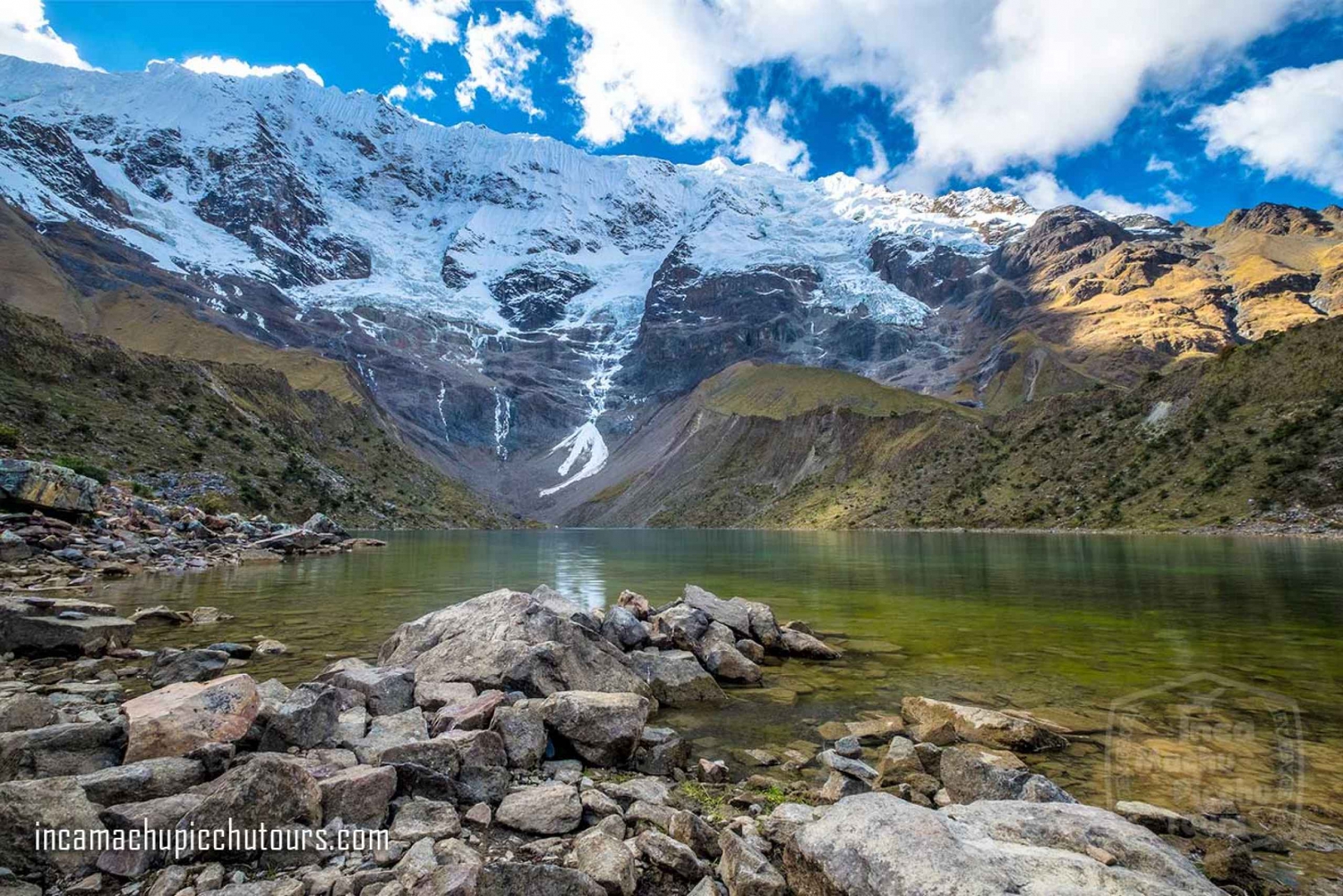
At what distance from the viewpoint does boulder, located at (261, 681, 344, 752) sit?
28.5ft

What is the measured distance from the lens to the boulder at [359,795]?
7094 millimetres

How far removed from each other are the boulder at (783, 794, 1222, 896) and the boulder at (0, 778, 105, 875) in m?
6.52

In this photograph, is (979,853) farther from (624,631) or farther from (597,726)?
(624,631)

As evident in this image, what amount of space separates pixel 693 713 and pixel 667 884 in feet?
23.1

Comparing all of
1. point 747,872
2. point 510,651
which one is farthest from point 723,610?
point 747,872

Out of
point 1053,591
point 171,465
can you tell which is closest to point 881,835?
point 1053,591

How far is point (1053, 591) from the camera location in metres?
31.0

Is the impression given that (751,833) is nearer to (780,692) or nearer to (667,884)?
(667,884)

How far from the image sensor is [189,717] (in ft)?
27.2

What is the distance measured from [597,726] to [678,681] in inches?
179

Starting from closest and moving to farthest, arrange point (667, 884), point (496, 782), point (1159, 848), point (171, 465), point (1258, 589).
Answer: point (1159, 848), point (667, 884), point (496, 782), point (1258, 589), point (171, 465)

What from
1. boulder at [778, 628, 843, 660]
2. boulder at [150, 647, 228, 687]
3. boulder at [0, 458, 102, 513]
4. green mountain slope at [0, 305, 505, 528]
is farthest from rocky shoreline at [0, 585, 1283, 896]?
green mountain slope at [0, 305, 505, 528]

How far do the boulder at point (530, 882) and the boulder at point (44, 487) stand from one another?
3828cm

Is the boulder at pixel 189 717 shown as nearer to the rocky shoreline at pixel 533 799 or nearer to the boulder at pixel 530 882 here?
the rocky shoreline at pixel 533 799
